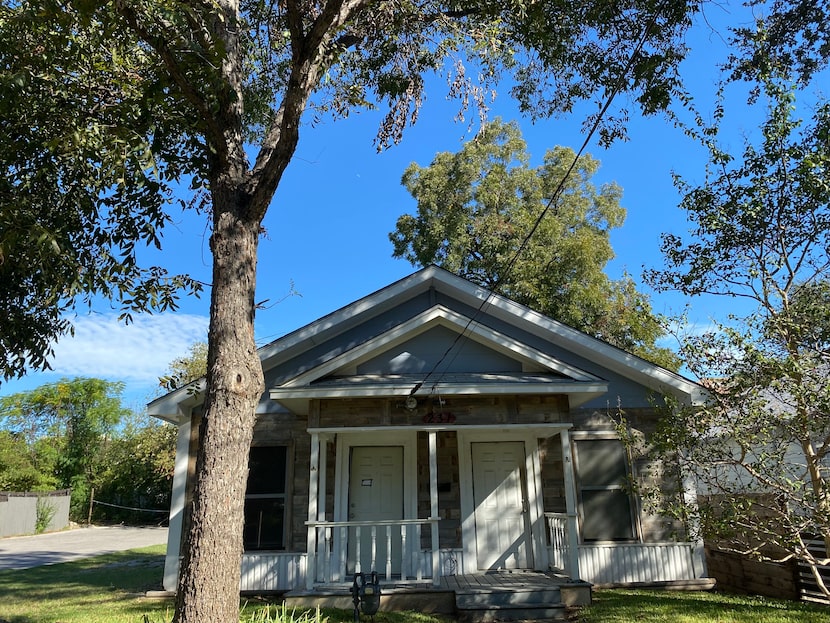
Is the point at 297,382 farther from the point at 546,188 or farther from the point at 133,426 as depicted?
the point at 133,426

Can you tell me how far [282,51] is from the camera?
8.49m

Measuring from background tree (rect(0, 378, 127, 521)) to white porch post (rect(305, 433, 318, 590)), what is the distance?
26.7 metres

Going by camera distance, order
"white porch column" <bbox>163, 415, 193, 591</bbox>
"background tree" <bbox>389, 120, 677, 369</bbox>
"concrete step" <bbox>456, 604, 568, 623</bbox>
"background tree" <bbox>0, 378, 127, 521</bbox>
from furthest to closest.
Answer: "background tree" <bbox>0, 378, 127, 521</bbox> → "background tree" <bbox>389, 120, 677, 369</bbox> → "white porch column" <bbox>163, 415, 193, 591</bbox> → "concrete step" <bbox>456, 604, 568, 623</bbox>

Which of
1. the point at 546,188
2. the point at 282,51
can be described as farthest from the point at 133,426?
the point at 282,51

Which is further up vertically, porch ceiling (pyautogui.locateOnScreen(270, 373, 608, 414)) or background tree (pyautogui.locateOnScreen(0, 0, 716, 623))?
background tree (pyautogui.locateOnScreen(0, 0, 716, 623))

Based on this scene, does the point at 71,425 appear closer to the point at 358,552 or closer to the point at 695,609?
the point at 358,552

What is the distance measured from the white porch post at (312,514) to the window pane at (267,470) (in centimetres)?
113

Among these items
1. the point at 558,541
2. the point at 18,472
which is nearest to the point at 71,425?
the point at 18,472

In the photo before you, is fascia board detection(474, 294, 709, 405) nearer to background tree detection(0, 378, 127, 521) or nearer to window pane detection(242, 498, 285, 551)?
window pane detection(242, 498, 285, 551)

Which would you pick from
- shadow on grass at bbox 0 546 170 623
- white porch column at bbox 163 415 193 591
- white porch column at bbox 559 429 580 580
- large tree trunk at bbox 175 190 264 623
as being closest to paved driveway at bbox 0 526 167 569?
shadow on grass at bbox 0 546 170 623

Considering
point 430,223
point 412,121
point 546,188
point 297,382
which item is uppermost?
point 546,188

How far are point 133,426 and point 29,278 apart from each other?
100ft

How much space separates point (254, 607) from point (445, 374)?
14.1 ft

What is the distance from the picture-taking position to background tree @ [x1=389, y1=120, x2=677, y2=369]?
1972cm
